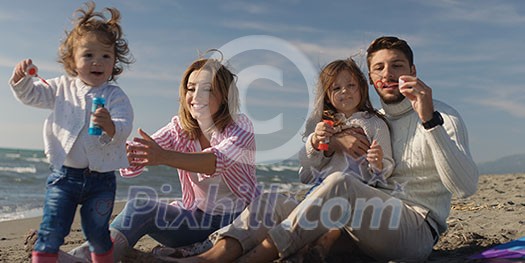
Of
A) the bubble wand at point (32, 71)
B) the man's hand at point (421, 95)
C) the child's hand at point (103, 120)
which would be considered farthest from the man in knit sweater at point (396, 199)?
the bubble wand at point (32, 71)

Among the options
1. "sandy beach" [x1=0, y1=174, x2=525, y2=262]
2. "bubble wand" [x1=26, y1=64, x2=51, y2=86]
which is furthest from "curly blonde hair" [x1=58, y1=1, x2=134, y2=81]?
"sandy beach" [x1=0, y1=174, x2=525, y2=262]

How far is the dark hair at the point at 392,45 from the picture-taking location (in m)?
3.38

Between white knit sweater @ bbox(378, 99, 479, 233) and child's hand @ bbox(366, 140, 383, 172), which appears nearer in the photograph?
white knit sweater @ bbox(378, 99, 479, 233)

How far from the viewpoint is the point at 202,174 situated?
3.28 meters

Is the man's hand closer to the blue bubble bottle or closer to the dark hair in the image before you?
the dark hair

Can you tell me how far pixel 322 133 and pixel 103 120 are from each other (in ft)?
4.37

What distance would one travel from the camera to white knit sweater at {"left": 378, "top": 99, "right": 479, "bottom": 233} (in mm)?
2848

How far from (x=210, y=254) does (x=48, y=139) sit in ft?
3.50

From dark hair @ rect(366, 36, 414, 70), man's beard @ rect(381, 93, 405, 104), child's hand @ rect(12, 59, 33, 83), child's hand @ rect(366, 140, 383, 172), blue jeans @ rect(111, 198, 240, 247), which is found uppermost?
dark hair @ rect(366, 36, 414, 70)

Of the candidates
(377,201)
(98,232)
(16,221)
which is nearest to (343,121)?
(377,201)

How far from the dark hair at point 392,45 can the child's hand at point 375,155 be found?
2.14 feet

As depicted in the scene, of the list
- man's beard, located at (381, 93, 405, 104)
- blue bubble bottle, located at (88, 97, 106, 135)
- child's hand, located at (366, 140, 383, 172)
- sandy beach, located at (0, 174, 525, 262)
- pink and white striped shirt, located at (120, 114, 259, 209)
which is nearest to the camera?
blue bubble bottle, located at (88, 97, 106, 135)

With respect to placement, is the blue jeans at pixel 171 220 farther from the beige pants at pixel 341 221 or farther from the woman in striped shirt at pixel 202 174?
the beige pants at pixel 341 221

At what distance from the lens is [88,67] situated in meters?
2.83
